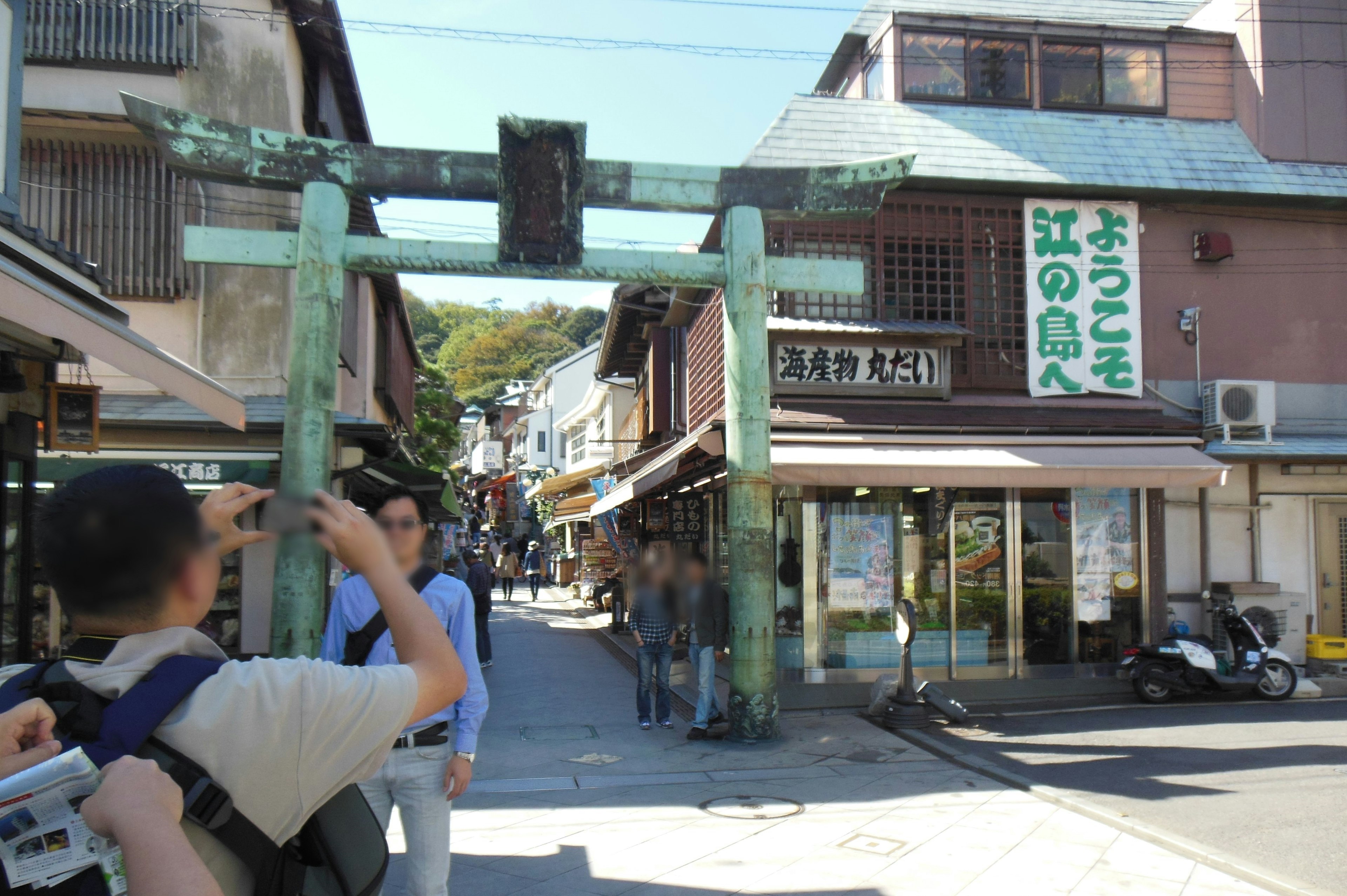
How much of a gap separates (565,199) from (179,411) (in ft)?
17.9

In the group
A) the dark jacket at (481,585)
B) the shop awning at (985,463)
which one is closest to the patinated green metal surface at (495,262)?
the shop awning at (985,463)

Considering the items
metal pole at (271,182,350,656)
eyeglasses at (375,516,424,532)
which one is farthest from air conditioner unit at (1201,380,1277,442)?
eyeglasses at (375,516,424,532)

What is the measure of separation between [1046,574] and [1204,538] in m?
2.35

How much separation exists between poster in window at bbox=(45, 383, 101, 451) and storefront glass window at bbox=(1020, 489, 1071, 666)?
408 inches

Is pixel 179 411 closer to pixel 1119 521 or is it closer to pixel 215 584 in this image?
pixel 215 584

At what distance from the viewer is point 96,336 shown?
17.1 ft

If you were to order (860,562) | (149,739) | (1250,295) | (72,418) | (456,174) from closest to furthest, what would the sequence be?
(149,739) < (72,418) < (456,174) < (860,562) < (1250,295)

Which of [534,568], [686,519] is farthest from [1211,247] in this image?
[534,568]

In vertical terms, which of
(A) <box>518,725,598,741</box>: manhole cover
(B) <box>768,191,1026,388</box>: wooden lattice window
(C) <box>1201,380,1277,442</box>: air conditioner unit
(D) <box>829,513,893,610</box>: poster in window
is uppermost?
(B) <box>768,191,1026,388</box>: wooden lattice window

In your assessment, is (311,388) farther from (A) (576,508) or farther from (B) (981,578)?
(A) (576,508)

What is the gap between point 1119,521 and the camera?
12.6 meters

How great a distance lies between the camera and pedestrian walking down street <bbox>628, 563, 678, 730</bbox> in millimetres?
9984

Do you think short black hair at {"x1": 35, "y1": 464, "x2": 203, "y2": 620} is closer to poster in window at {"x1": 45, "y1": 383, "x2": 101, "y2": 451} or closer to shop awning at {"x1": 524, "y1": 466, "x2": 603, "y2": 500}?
poster in window at {"x1": 45, "y1": 383, "x2": 101, "y2": 451}

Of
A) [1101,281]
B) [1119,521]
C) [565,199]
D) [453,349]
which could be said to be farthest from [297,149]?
[453,349]
